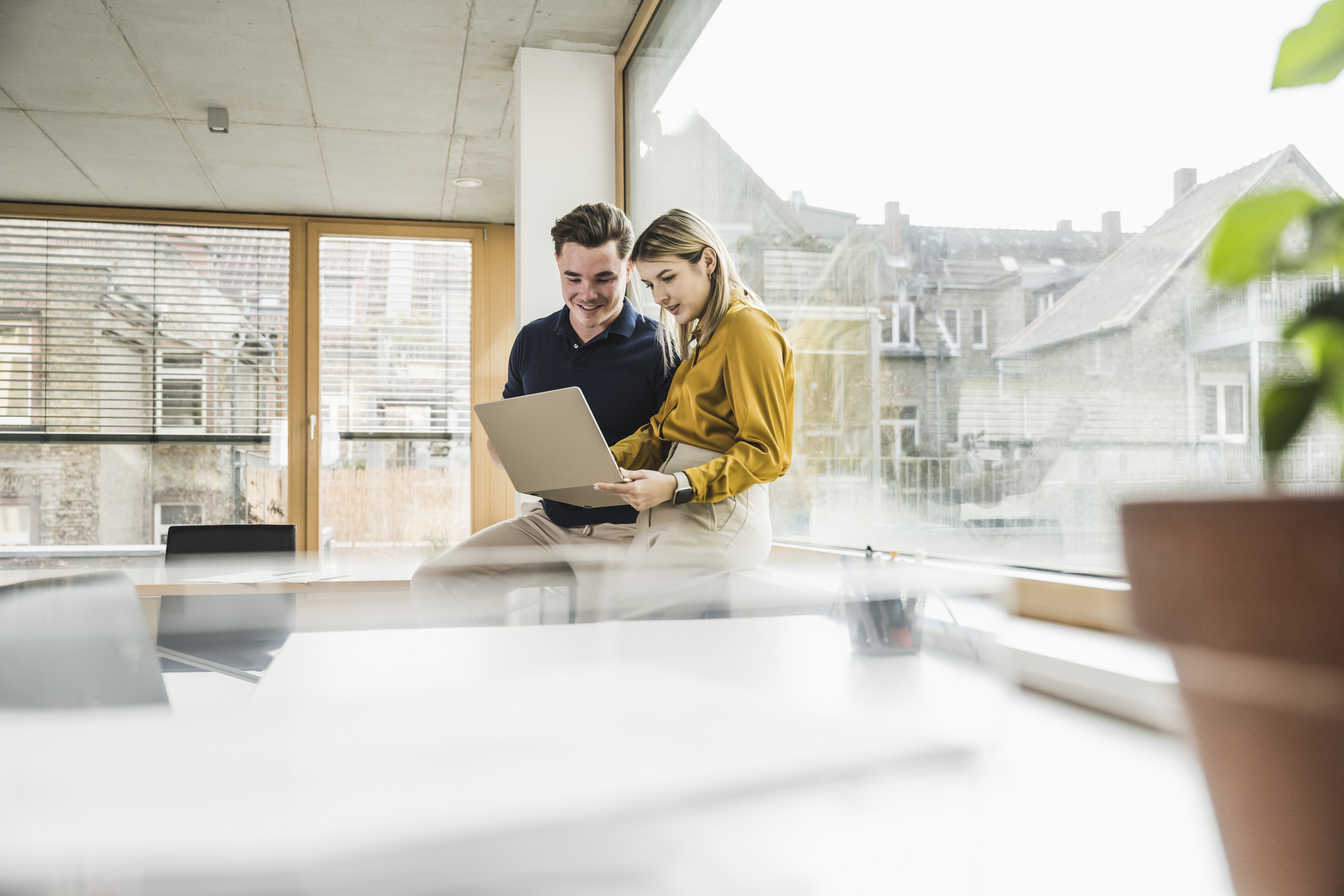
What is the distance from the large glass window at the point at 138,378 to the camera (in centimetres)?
507

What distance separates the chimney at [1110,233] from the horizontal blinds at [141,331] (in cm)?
512

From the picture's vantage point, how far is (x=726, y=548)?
1.37 metres

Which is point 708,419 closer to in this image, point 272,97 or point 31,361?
point 272,97

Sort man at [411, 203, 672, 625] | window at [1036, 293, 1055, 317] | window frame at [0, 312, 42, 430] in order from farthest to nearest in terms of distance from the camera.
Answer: window frame at [0, 312, 42, 430] → man at [411, 203, 672, 625] → window at [1036, 293, 1055, 317]

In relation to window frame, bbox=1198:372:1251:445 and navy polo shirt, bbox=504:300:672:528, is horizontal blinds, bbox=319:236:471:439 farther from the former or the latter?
window frame, bbox=1198:372:1251:445

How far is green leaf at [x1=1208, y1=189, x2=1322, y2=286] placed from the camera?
14.2 inches

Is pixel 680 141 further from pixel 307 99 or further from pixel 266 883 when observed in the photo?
pixel 266 883

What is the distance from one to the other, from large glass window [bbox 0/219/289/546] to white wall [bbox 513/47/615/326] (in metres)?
2.59

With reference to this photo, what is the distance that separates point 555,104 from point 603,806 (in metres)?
3.61

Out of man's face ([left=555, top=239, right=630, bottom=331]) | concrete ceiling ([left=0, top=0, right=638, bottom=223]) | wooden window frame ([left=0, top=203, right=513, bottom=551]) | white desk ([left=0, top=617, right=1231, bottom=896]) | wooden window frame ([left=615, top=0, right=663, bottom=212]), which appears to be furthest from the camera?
wooden window frame ([left=0, top=203, right=513, bottom=551])

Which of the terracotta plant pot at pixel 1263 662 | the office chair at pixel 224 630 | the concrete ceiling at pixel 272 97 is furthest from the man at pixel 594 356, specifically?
the terracotta plant pot at pixel 1263 662

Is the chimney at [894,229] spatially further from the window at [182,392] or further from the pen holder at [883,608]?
the window at [182,392]

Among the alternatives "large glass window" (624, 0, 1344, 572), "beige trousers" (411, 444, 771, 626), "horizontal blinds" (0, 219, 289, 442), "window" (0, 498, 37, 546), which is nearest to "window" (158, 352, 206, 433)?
"horizontal blinds" (0, 219, 289, 442)

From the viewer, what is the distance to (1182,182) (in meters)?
1.11
